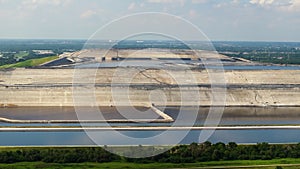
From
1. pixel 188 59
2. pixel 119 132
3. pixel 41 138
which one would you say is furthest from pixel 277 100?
pixel 188 59

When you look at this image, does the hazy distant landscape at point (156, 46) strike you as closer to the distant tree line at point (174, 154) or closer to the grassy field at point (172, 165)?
the distant tree line at point (174, 154)

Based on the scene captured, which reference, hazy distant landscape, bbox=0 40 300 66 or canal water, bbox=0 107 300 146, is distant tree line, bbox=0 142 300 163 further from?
hazy distant landscape, bbox=0 40 300 66

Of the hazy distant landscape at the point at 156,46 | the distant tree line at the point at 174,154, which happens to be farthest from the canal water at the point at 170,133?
the hazy distant landscape at the point at 156,46

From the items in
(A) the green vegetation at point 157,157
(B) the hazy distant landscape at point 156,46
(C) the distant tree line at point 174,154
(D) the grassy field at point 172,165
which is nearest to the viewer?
(D) the grassy field at point 172,165

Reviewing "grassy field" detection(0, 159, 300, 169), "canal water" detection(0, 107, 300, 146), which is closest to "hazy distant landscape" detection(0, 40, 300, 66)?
"canal water" detection(0, 107, 300, 146)

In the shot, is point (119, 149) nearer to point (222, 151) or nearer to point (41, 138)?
point (222, 151)

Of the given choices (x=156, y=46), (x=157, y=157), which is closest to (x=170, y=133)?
(x=157, y=157)

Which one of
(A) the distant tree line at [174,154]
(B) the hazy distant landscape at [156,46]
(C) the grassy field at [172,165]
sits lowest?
(C) the grassy field at [172,165]

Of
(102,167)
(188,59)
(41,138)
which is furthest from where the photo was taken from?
(188,59)

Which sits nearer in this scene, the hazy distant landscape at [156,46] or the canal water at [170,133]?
the canal water at [170,133]
